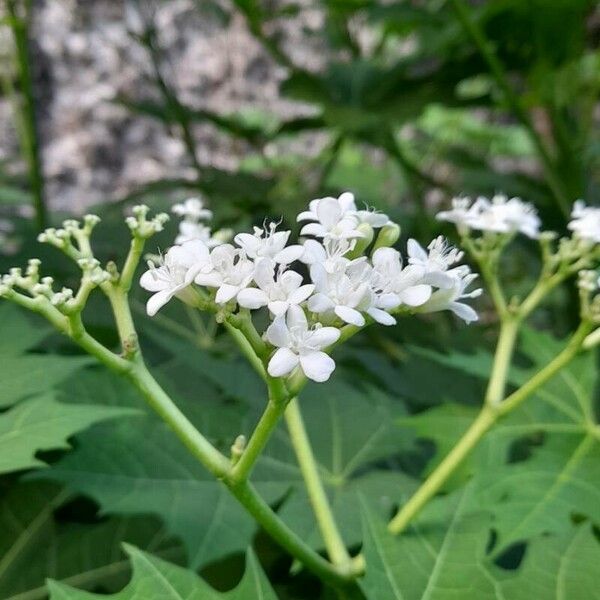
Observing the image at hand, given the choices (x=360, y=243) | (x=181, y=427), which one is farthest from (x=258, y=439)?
(x=360, y=243)

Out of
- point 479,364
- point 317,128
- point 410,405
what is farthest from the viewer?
point 317,128

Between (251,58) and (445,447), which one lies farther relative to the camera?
(251,58)

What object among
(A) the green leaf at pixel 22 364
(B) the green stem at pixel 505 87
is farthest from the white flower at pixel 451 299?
(B) the green stem at pixel 505 87

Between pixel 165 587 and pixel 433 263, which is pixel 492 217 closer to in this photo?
pixel 433 263

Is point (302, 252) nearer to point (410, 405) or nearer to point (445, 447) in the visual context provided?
point (445, 447)

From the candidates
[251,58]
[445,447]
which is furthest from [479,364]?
[251,58]

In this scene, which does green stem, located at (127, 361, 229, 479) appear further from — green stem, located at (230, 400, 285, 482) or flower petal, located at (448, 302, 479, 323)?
flower petal, located at (448, 302, 479, 323)

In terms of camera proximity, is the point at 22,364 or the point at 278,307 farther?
the point at 22,364
